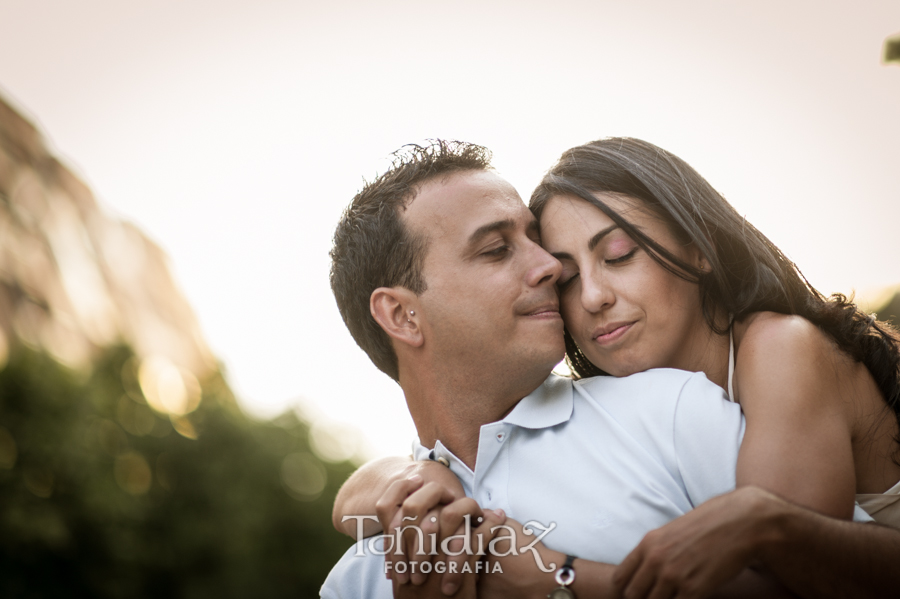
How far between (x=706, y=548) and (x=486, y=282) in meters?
1.58

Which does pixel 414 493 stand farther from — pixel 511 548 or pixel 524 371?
pixel 524 371

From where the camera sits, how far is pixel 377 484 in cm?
353

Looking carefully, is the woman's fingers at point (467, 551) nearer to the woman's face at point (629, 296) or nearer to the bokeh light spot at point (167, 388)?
the woman's face at point (629, 296)

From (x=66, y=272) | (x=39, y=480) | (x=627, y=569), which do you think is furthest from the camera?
(x=66, y=272)

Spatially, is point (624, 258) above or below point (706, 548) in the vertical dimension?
above

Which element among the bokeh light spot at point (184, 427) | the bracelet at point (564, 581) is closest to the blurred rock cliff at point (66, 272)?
the bokeh light spot at point (184, 427)

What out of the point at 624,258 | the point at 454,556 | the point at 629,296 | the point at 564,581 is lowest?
the point at 564,581

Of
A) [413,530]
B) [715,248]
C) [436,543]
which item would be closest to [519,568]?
[436,543]

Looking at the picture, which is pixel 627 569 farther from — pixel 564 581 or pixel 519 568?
pixel 519 568

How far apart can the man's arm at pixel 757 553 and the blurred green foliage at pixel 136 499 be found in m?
16.6

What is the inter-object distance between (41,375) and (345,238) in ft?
50.0

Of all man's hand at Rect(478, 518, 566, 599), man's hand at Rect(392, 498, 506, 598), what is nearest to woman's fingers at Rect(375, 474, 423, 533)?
man's hand at Rect(392, 498, 506, 598)

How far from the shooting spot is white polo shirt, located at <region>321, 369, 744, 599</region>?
2.56m

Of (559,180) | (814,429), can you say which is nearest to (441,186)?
(559,180)
